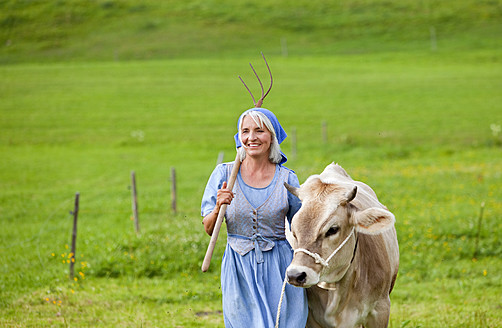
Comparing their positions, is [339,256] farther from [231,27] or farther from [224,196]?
[231,27]

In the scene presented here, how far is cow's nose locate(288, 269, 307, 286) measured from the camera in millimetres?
4512

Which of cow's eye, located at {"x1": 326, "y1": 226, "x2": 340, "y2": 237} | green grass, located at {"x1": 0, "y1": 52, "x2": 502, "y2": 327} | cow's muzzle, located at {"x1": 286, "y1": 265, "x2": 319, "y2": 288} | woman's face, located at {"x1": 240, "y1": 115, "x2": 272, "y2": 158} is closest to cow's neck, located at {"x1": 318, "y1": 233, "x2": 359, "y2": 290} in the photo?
cow's eye, located at {"x1": 326, "y1": 226, "x2": 340, "y2": 237}

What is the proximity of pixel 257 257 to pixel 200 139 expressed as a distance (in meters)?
22.8

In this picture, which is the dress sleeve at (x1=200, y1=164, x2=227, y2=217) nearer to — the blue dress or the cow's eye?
the blue dress

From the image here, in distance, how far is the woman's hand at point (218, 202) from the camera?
4.89 meters

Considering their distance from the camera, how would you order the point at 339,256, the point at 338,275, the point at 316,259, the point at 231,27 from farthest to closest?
the point at 231,27 → the point at 338,275 → the point at 339,256 → the point at 316,259

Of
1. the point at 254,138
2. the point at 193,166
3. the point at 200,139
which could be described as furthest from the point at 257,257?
the point at 200,139

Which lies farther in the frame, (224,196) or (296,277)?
(224,196)

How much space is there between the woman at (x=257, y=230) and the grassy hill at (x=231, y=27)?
156ft

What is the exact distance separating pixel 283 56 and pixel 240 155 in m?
46.7

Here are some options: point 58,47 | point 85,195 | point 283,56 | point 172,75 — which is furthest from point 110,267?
point 58,47

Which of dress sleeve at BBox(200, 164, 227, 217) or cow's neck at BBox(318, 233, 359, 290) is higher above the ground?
dress sleeve at BBox(200, 164, 227, 217)

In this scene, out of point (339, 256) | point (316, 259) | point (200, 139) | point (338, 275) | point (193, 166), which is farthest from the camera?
point (200, 139)

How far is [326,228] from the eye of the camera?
4777mm
